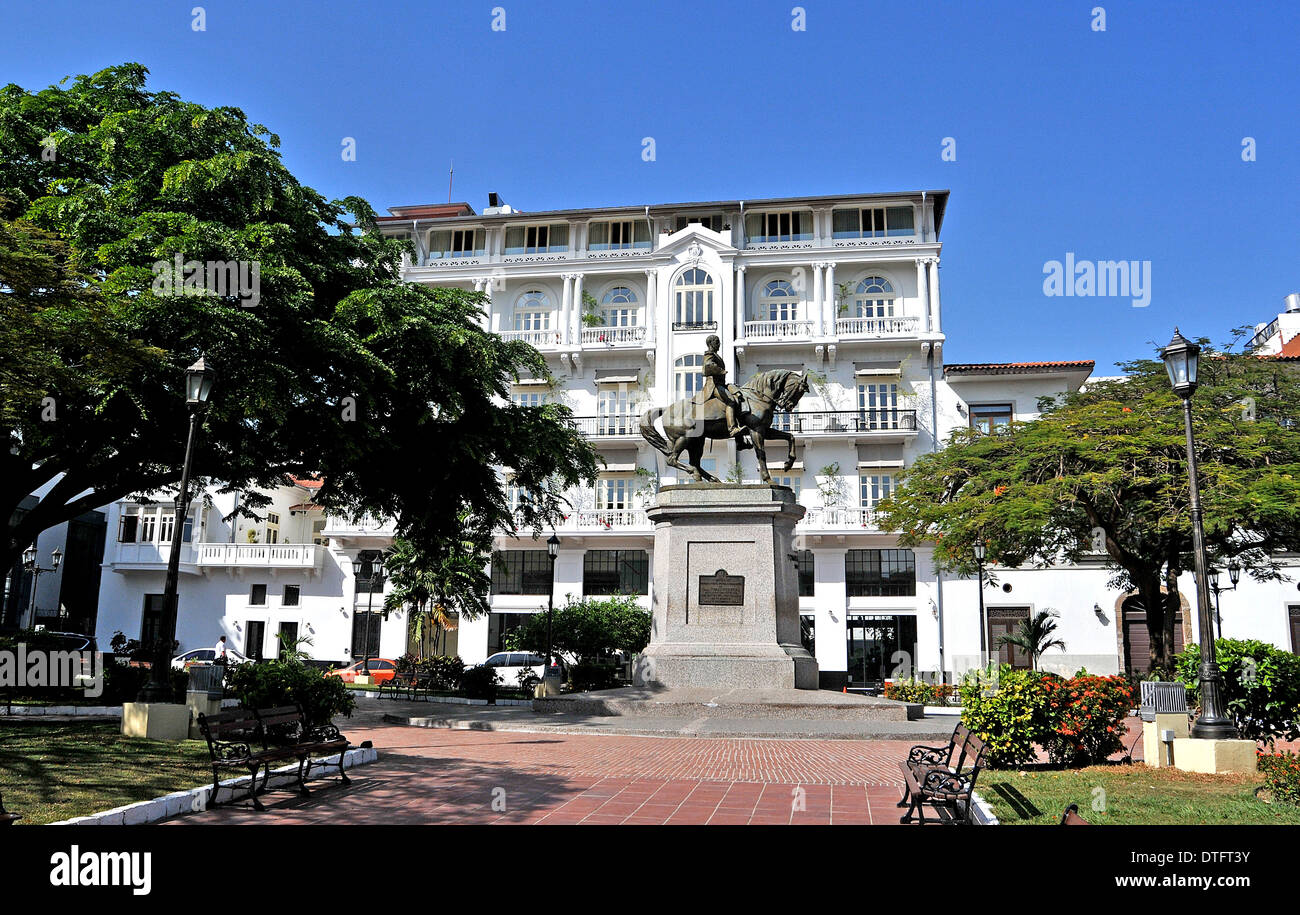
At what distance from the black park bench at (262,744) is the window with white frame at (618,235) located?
35.3 m

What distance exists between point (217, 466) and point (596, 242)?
27.6 metres

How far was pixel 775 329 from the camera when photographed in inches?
1599

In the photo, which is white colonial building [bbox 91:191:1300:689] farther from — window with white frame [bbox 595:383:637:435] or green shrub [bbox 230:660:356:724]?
green shrub [bbox 230:660:356:724]

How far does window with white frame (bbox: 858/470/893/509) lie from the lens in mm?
39278

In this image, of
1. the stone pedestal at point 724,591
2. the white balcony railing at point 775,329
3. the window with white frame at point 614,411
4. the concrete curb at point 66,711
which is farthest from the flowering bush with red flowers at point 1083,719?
the white balcony railing at point 775,329

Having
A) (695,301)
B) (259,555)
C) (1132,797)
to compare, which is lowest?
(1132,797)

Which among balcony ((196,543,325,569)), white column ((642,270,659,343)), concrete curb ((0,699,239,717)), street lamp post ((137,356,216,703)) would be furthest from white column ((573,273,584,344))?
street lamp post ((137,356,216,703))

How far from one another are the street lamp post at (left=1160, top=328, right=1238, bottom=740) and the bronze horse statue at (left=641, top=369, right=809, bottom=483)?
8207 mm

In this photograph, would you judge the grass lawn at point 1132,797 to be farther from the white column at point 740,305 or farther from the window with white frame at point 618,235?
the window with white frame at point 618,235

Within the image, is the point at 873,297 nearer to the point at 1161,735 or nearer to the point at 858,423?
the point at 858,423

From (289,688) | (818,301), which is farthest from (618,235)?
(289,688)

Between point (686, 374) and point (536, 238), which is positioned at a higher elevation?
point (536, 238)

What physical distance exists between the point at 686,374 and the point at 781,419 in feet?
15.4
